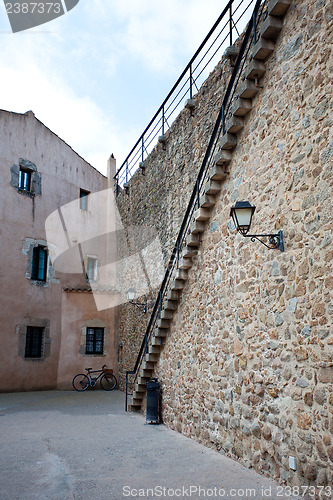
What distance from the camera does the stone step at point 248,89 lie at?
5.68 m

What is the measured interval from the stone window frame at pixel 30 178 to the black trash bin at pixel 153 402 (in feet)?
28.3

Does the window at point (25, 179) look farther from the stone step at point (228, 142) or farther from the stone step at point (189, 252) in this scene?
the stone step at point (228, 142)

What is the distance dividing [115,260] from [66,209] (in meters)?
2.62

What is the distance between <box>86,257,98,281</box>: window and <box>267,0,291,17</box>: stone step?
38.7 ft

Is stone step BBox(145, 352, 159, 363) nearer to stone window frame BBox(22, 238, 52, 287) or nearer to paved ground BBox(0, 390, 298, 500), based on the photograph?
paved ground BBox(0, 390, 298, 500)

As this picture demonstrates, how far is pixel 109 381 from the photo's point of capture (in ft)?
47.2

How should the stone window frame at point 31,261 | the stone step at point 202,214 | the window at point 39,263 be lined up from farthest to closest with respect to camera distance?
the window at point 39,263 < the stone window frame at point 31,261 < the stone step at point 202,214

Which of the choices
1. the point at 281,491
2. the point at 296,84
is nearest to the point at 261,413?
the point at 281,491

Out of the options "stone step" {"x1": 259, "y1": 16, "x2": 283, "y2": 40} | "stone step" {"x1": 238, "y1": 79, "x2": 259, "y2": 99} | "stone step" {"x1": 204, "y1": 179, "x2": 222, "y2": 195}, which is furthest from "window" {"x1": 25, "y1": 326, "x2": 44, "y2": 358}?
"stone step" {"x1": 259, "y1": 16, "x2": 283, "y2": 40}

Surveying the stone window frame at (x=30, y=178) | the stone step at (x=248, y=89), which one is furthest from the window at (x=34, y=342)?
the stone step at (x=248, y=89)

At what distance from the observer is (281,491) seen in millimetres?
4418

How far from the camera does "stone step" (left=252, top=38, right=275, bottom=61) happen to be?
546cm

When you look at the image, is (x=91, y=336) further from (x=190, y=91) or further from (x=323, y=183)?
(x=323, y=183)

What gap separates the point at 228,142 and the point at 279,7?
176 cm
